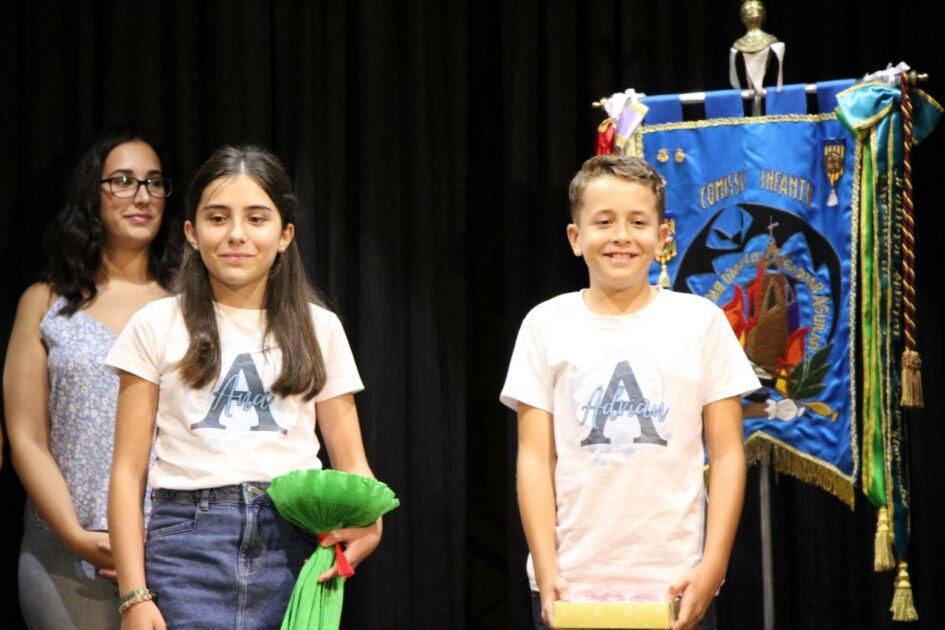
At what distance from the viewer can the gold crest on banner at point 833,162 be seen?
2988 millimetres

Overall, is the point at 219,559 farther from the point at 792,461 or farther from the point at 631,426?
the point at 792,461

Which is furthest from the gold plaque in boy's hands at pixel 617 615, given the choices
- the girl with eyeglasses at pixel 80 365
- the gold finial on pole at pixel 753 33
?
the gold finial on pole at pixel 753 33

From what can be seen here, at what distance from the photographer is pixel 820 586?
11.0 ft

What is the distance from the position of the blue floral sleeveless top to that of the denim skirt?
0.73m

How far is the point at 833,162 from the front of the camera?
2994 millimetres

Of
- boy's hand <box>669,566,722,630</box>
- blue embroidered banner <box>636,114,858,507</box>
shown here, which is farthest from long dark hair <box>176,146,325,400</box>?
blue embroidered banner <box>636,114,858,507</box>

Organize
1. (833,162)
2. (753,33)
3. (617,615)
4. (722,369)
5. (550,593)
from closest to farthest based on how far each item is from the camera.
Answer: (617,615), (550,593), (722,369), (833,162), (753,33)

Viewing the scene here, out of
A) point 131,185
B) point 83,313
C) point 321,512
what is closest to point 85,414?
point 83,313

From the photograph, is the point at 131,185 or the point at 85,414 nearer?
the point at 85,414

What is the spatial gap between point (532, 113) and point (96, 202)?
1225mm

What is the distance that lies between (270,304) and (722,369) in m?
0.88

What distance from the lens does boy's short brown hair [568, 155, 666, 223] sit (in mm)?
2402

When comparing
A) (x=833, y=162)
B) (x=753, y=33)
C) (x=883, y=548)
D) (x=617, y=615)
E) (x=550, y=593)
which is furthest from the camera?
(x=753, y=33)

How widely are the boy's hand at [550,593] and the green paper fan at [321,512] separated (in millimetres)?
322
